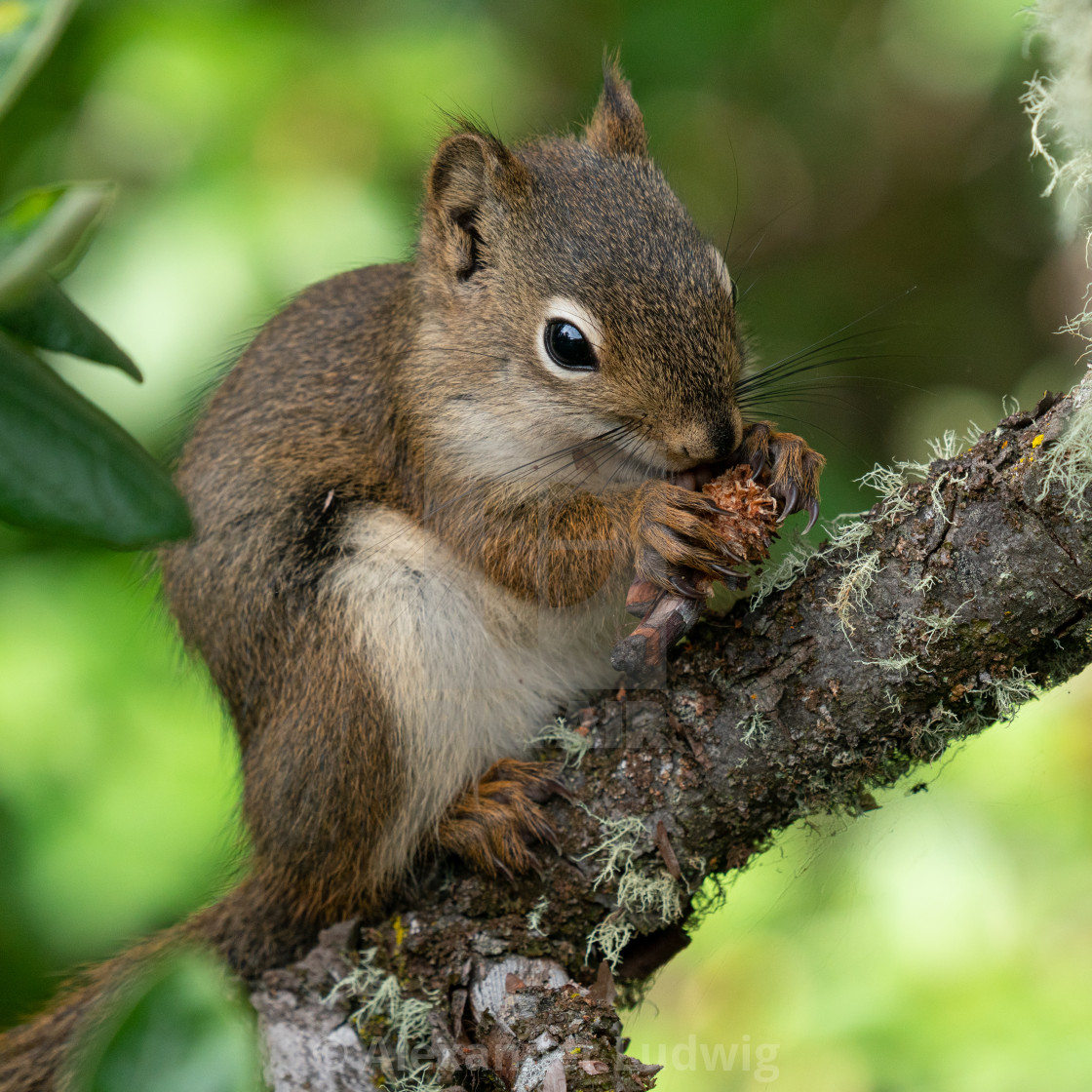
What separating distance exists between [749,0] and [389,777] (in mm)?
2254

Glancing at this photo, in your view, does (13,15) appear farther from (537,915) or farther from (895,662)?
(537,915)

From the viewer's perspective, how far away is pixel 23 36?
0.89 metres

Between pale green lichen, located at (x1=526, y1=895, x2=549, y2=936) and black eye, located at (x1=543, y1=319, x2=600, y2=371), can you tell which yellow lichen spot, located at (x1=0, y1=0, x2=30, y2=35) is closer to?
black eye, located at (x1=543, y1=319, x2=600, y2=371)

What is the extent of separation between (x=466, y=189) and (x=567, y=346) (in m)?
0.46

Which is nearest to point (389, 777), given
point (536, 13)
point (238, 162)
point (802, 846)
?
point (802, 846)

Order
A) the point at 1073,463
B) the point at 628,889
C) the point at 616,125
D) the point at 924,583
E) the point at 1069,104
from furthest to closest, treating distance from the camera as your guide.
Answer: the point at 616,125 < the point at 628,889 < the point at 924,583 < the point at 1073,463 < the point at 1069,104

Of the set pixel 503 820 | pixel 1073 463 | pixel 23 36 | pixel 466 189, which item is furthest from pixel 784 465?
pixel 23 36

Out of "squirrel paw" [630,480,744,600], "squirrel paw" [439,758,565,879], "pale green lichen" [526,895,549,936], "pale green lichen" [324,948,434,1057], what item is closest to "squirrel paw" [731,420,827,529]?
"squirrel paw" [630,480,744,600]

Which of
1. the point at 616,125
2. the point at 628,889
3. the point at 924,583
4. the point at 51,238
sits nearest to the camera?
the point at 51,238

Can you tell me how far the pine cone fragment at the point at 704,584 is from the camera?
160cm

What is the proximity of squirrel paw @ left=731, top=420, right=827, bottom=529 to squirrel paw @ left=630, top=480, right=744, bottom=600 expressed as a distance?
0.40 ft

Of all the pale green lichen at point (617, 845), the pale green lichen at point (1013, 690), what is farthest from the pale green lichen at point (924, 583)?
the pale green lichen at point (617, 845)

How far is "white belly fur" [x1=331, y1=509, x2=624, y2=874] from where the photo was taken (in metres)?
1.92

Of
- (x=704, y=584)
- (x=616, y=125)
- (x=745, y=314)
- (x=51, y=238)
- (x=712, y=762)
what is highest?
(x=616, y=125)
